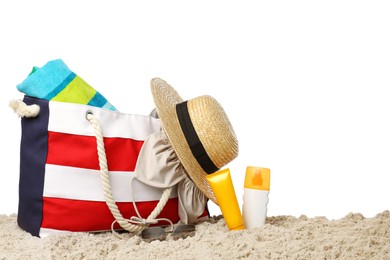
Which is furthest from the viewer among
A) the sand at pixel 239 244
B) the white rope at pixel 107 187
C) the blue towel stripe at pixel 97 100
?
the blue towel stripe at pixel 97 100

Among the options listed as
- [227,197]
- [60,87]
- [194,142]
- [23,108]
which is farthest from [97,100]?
[227,197]

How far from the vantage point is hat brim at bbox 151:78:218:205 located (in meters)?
2.16

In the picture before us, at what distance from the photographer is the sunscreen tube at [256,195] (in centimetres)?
216

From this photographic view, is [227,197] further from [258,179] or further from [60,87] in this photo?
Answer: [60,87]

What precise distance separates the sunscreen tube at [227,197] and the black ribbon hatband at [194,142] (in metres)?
0.04

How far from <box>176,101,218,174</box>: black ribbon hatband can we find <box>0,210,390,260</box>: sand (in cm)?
23

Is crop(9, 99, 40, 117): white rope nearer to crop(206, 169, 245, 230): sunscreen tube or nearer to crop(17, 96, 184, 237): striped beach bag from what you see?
crop(17, 96, 184, 237): striped beach bag

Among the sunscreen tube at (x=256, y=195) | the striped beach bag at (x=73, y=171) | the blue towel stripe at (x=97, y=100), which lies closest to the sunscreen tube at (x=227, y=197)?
the sunscreen tube at (x=256, y=195)

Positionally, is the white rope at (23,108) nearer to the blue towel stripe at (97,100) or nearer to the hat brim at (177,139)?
the blue towel stripe at (97,100)

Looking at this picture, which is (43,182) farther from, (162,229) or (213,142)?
Answer: (213,142)

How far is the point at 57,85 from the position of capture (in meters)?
2.18

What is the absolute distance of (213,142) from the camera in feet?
7.11

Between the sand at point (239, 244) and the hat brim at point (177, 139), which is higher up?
the hat brim at point (177, 139)

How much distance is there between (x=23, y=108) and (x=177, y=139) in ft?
1.80
